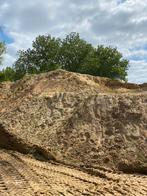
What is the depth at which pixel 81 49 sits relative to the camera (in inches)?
1479

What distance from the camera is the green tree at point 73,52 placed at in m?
36.6

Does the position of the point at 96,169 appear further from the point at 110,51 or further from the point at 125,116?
the point at 110,51

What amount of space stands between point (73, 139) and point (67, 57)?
30283mm

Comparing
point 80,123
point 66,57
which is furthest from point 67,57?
point 80,123

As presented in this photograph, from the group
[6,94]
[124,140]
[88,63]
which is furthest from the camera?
[88,63]

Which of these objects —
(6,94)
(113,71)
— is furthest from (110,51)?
(6,94)

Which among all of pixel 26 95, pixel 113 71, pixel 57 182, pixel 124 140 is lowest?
pixel 57 182

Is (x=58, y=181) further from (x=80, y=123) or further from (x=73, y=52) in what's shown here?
(x=73, y=52)

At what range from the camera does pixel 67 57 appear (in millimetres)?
36719

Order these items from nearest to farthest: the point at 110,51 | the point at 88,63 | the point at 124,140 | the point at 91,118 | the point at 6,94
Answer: the point at 124,140 < the point at 91,118 < the point at 6,94 < the point at 88,63 < the point at 110,51

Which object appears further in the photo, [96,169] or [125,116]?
[125,116]

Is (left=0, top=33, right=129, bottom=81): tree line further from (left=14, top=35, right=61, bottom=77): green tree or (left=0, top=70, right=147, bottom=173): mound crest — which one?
(left=0, top=70, right=147, bottom=173): mound crest

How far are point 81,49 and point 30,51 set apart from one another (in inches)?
156

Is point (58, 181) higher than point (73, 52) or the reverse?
the reverse
